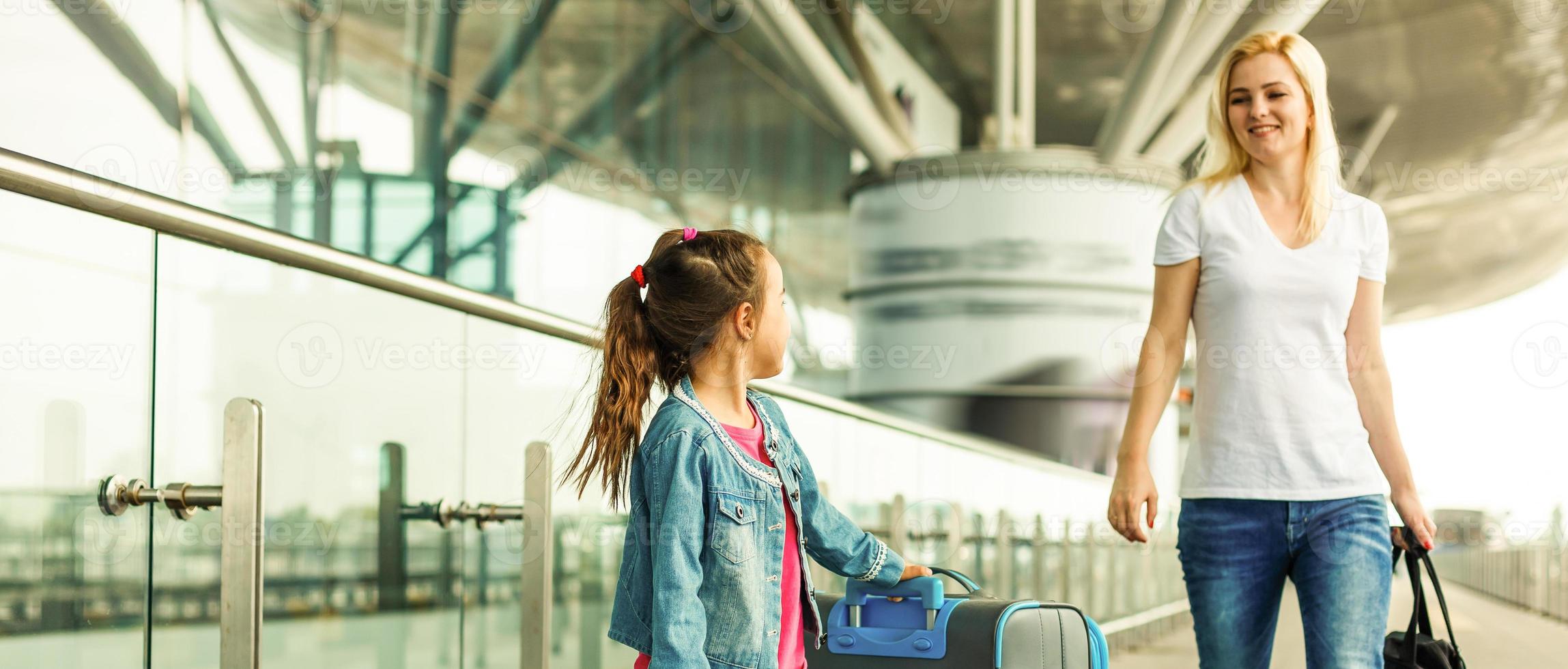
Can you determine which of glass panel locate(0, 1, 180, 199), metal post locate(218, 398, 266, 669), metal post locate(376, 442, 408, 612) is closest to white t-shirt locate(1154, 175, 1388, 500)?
metal post locate(218, 398, 266, 669)

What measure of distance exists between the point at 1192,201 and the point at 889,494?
3.77 m

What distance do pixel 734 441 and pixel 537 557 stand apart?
1.01m

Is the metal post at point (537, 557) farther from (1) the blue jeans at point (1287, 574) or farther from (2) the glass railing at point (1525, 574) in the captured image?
(2) the glass railing at point (1525, 574)

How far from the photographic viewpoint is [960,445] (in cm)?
709

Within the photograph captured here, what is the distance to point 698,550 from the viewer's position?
196 centimetres

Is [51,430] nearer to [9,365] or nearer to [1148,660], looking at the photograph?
[9,365]

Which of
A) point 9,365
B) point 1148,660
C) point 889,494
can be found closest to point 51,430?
point 9,365

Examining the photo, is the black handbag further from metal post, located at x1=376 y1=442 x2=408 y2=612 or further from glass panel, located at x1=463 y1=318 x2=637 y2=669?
metal post, located at x1=376 y1=442 x2=408 y2=612

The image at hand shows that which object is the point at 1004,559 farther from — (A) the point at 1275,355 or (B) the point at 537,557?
(A) the point at 1275,355

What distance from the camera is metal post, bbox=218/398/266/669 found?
1959mm

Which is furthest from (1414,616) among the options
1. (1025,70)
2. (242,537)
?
(1025,70)

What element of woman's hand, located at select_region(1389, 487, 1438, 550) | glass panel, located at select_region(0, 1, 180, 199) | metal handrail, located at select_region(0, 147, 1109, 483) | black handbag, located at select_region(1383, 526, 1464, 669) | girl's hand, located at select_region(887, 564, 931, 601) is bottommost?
black handbag, located at select_region(1383, 526, 1464, 669)

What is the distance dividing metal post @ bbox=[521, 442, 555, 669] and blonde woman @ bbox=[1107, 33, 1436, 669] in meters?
1.13

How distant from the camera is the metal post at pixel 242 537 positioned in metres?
1.96
